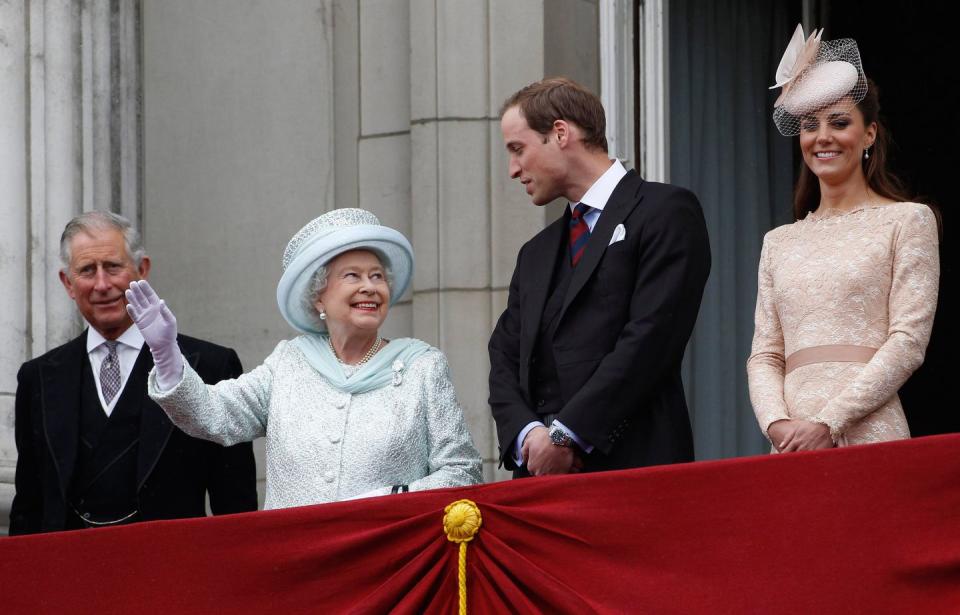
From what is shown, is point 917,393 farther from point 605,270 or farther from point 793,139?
point 605,270

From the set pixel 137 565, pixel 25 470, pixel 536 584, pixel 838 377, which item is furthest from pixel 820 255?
pixel 25 470

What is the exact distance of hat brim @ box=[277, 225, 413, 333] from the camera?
4996 millimetres

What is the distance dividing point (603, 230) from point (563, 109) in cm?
38

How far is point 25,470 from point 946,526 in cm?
292

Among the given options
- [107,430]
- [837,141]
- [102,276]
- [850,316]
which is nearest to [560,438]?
[850,316]

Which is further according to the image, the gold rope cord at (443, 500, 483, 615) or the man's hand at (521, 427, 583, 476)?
the man's hand at (521, 427, 583, 476)

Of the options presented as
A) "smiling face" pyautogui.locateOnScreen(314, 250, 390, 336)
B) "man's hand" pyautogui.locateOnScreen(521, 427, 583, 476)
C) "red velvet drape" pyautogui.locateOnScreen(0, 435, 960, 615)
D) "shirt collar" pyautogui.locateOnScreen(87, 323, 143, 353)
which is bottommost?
"red velvet drape" pyautogui.locateOnScreen(0, 435, 960, 615)

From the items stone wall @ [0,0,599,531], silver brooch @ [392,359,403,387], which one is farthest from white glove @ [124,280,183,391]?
stone wall @ [0,0,599,531]

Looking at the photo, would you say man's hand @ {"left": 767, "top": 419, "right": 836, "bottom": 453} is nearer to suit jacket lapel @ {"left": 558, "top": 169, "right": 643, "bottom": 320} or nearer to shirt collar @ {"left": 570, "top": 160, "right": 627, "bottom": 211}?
Answer: suit jacket lapel @ {"left": 558, "top": 169, "right": 643, "bottom": 320}

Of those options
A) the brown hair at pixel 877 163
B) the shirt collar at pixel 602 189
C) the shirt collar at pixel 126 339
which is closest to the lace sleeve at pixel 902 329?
the brown hair at pixel 877 163

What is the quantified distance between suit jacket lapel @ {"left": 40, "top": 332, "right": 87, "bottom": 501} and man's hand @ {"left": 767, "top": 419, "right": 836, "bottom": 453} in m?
2.16

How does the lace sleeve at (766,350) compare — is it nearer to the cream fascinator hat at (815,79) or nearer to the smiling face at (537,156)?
the cream fascinator hat at (815,79)

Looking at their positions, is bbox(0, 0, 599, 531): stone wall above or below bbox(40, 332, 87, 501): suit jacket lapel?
above

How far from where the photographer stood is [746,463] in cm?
414
